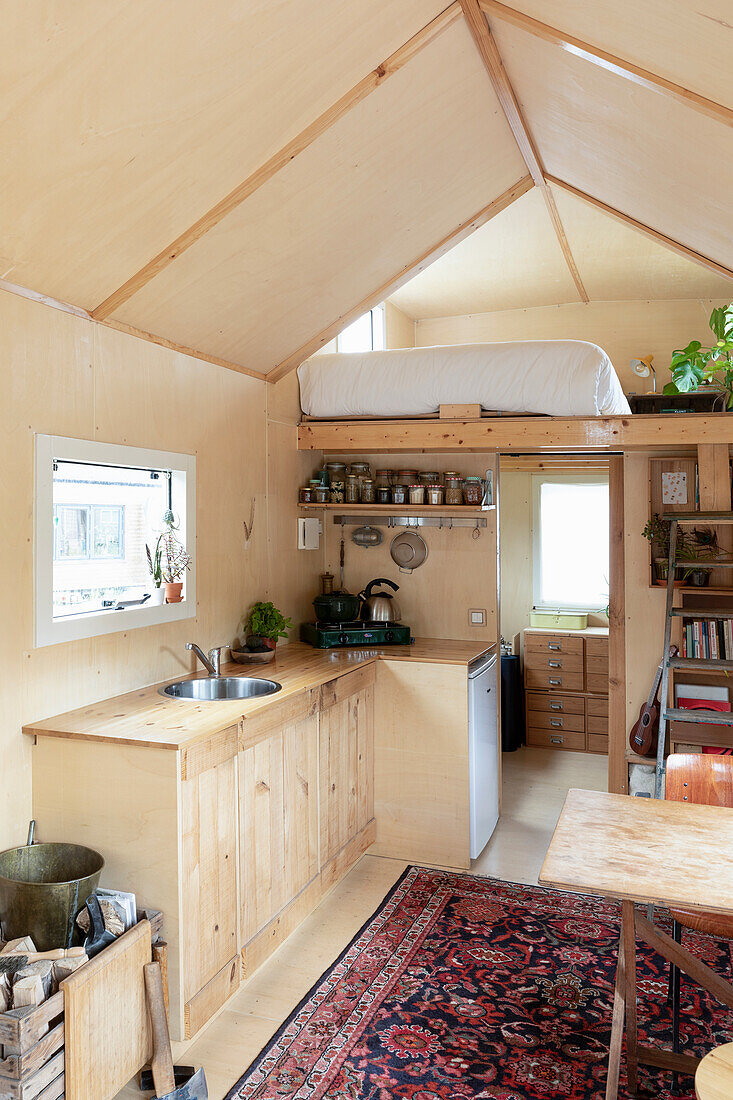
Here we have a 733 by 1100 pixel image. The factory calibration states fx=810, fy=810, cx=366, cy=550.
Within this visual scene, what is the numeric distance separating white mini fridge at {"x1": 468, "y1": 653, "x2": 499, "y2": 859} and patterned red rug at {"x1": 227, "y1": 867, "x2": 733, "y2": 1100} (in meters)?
0.50

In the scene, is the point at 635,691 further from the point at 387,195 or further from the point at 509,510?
the point at 387,195

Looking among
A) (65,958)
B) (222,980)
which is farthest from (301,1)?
(222,980)

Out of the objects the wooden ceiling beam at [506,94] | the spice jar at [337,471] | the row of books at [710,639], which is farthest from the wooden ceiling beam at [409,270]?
the row of books at [710,639]

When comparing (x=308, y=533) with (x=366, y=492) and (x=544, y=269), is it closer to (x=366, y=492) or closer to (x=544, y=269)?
(x=366, y=492)

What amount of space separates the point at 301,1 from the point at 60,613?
193 centimetres

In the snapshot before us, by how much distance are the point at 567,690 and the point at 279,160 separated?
418cm

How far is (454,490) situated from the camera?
4.26m

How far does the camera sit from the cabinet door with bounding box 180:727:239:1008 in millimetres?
2389

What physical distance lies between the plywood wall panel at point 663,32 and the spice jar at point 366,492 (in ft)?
8.08

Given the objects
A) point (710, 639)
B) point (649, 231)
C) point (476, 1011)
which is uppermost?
point (649, 231)

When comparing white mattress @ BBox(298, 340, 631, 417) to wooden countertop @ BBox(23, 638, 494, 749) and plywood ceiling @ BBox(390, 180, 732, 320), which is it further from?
wooden countertop @ BBox(23, 638, 494, 749)

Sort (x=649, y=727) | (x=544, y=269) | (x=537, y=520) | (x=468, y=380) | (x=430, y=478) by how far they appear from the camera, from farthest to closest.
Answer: (x=537, y=520) < (x=544, y=269) < (x=430, y=478) < (x=649, y=727) < (x=468, y=380)

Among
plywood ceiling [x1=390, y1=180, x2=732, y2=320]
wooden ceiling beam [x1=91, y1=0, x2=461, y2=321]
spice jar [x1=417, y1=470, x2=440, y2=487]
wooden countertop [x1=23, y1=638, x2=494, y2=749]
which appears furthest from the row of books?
wooden ceiling beam [x1=91, y1=0, x2=461, y2=321]

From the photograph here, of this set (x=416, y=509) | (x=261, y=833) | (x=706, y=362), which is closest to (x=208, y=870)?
(x=261, y=833)
